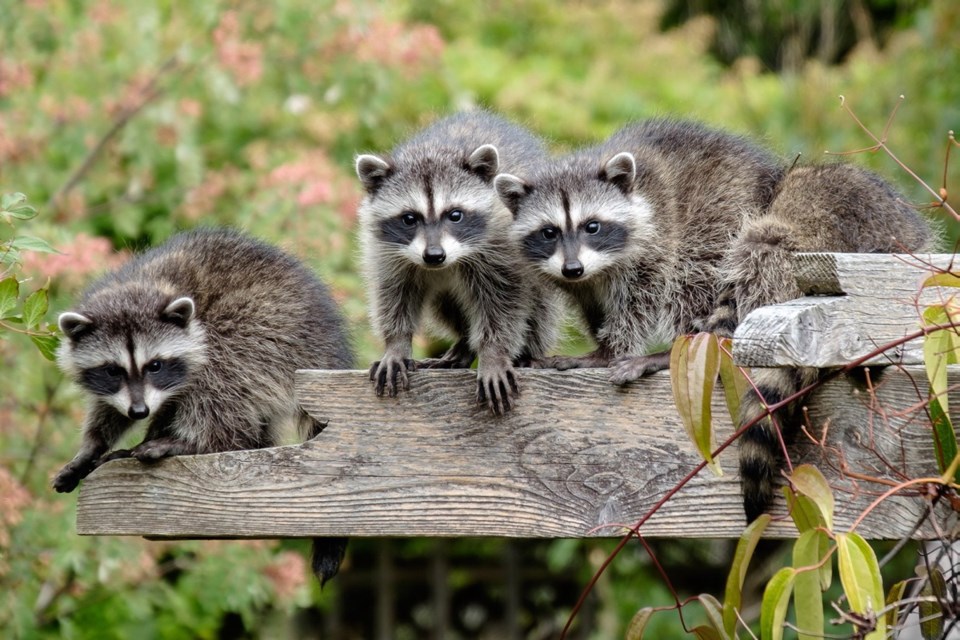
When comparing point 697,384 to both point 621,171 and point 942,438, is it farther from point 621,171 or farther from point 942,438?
point 621,171

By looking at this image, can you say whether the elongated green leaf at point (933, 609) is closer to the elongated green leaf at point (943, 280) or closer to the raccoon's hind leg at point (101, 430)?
the elongated green leaf at point (943, 280)

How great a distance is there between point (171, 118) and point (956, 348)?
422cm

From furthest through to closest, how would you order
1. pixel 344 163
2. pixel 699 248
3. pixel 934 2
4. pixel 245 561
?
pixel 934 2 < pixel 344 163 < pixel 245 561 < pixel 699 248

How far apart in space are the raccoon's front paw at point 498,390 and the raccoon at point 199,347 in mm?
790

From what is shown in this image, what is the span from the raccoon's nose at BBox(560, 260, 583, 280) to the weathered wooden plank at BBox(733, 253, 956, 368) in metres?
0.94

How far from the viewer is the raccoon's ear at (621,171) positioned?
11.7ft

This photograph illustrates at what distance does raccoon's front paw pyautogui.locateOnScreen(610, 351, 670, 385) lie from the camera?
2.91 m

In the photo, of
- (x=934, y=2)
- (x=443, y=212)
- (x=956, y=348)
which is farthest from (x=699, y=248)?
(x=934, y=2)

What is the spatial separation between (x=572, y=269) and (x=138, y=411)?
4.18 ft

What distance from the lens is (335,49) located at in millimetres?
5973

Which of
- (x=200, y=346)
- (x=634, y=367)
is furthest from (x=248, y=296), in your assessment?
(x=634, y=367)

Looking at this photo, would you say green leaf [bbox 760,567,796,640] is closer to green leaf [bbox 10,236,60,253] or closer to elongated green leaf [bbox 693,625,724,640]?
elongated green leaf [bbox 693,625,724,640]

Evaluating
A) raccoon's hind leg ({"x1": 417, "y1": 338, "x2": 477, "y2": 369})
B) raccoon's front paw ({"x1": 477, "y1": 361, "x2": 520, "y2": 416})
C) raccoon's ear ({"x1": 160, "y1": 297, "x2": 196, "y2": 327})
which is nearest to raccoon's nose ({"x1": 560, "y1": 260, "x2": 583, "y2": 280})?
raccoon's hind leg ({"x1": 417, "y1": 338, "x2": 477, "y2": 369})

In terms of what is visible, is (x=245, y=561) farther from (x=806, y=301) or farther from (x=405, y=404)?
(x=806, y=301)
